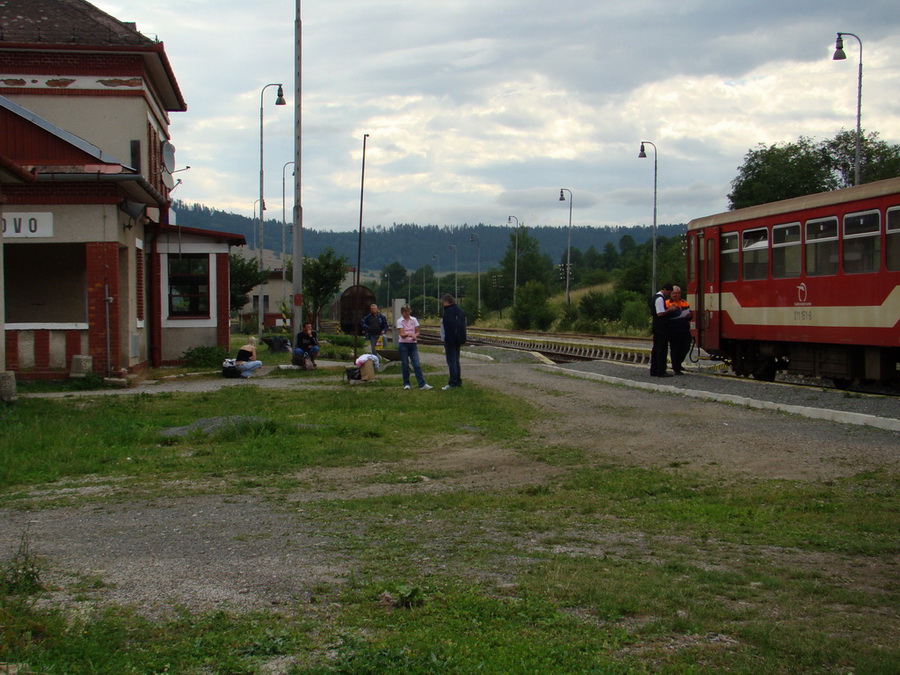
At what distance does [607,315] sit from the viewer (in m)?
58.4

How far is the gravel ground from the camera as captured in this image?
16.4 ft

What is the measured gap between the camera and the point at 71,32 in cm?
2256

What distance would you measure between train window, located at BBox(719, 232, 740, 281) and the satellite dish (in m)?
15.4

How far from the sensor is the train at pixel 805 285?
47.8ft

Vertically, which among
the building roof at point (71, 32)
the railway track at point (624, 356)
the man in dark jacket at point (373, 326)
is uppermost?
the building roof at point (71, 32)

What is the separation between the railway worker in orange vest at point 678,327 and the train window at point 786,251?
201cm

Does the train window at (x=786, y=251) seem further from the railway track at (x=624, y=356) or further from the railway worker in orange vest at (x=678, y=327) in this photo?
the railway track at (x=624, y=356)

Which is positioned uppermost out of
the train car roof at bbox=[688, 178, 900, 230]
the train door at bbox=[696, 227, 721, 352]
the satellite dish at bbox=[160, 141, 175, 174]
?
the satellite dish at bbox=[160, 141, 175, 174]

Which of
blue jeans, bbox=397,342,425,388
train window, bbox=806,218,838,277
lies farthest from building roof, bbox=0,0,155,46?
train window, bbox=806,218,838,277

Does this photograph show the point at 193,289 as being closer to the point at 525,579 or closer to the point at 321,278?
the point at 525,579

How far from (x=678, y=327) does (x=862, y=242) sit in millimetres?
4620

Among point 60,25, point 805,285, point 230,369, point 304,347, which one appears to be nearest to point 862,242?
point 805,285

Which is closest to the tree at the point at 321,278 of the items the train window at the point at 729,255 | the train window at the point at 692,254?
the train window at the point at 692,254

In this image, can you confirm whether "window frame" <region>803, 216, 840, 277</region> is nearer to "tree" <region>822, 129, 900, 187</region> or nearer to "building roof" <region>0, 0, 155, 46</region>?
"building roof" <region>0, 0, 155, 46</region>
